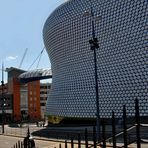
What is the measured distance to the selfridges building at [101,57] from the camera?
223ft

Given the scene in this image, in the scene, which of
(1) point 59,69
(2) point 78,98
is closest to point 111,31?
(2) point 78,98

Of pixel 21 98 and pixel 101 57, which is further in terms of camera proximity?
pixel 21 98

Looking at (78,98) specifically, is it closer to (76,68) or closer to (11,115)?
(76,68)

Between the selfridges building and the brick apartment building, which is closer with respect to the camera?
the selfridges building

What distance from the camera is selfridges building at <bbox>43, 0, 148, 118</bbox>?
2677 inches

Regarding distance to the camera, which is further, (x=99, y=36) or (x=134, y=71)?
(x=99, y=36)

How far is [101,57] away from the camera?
7544 cm

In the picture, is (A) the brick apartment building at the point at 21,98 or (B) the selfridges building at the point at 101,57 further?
(A) the brick apartment building at the point at 21,98

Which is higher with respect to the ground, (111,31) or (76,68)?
(111,31)

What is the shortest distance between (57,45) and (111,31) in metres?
19.9

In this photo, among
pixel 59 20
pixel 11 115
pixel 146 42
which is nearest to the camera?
pixel 146 42

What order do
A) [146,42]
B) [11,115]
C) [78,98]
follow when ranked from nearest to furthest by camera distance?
[146,42]
[78,98]
[11,115]

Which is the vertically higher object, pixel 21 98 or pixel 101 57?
pixel 101 57

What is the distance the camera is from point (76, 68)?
8306 centimetres
